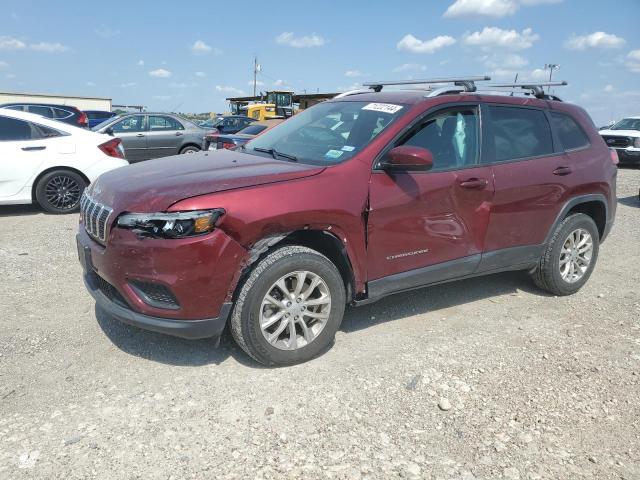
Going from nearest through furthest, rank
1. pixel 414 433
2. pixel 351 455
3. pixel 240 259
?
pixel 351 455 < pixel 414 433 < pixel 240 259

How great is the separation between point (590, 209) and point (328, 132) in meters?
2.75

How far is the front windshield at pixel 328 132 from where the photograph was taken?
3.64 meters

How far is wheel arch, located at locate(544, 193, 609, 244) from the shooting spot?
451cm

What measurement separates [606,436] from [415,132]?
2.22 m

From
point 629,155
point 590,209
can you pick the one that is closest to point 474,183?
point 590,209

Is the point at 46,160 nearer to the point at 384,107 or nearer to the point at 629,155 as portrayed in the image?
the point at 384,107

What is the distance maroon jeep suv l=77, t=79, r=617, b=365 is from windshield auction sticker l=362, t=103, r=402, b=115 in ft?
0.06

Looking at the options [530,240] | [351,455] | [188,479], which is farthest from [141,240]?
[530,240]

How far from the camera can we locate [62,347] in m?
3.52

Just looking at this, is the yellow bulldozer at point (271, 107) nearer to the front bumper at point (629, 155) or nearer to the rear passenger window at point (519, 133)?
the front bumper at point (629, 155)

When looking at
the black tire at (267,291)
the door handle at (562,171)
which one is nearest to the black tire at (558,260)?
the door handle at (562,171)

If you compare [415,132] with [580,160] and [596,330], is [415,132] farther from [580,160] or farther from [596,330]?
[596,330]

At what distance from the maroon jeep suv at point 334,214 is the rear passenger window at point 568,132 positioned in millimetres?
15

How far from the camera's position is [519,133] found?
430 cm
